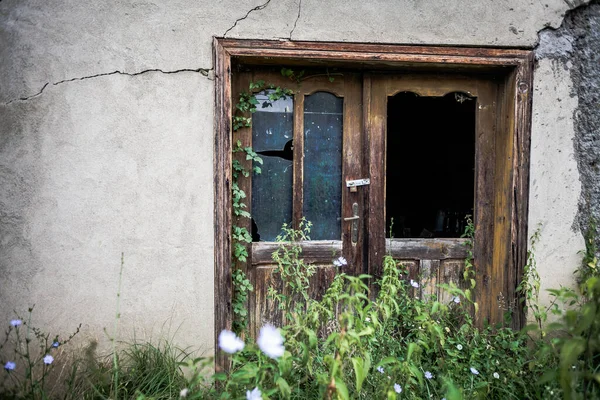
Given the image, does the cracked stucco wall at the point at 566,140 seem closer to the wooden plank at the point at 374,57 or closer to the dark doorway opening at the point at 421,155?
the wooden plank at the point at 374,57

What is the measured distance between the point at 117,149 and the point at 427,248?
6.70 feet

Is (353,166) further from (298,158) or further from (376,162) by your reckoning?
(298,158)

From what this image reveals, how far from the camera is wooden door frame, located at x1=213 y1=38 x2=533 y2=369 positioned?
2.69 metres

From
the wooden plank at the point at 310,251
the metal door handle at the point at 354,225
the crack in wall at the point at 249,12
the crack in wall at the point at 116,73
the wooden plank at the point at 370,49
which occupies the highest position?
the crack in wall at the point at 249,12

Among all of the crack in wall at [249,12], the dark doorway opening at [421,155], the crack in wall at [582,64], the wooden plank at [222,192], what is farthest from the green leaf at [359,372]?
the dark doorway opening at [421,155]

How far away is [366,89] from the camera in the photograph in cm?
304

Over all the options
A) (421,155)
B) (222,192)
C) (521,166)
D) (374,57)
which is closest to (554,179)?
(521,166)

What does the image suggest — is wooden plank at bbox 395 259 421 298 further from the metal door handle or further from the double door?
the metal door handle

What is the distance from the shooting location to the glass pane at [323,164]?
306 centimetres

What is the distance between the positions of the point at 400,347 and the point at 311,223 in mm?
942

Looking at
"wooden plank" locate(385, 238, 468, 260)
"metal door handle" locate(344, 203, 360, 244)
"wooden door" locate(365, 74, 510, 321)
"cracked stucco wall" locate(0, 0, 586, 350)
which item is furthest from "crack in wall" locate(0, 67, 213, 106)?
"wooden plank" locate(385, 238, 468, 260)

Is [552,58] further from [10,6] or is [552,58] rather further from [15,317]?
[15,317]

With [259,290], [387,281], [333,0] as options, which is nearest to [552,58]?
[333,0]

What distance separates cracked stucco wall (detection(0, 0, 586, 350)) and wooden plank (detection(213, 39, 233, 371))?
0.05 m
